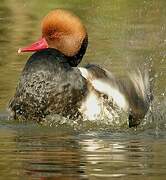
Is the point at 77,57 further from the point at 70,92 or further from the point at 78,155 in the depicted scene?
the point at 78,155

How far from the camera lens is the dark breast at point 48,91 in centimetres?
909

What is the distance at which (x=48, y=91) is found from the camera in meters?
9.11

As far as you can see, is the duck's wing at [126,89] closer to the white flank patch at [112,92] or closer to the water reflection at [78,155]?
the white flank patch at [112,92]

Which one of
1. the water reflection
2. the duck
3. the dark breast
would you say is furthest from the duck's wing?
the water reflection

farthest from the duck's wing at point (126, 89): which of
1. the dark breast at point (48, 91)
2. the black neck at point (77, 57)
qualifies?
the black neck at point (77, 57)

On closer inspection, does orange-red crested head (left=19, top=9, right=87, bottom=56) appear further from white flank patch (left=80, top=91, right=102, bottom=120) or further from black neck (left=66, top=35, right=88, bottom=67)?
white flank patch (left=80, top=91, right=102, bottom=120)

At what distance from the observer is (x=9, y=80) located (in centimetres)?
1116

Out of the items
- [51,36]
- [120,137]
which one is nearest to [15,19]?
[51,36]

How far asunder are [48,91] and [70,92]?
19 cm

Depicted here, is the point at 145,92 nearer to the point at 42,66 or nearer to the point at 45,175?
the point at 42,66

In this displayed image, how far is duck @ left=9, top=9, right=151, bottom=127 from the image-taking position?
9094 mm

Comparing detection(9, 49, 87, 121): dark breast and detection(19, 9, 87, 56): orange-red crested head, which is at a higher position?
detection(19, 9, 87, 56): orange-red crested head

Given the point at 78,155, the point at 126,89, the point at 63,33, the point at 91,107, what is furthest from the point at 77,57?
the point at 78,155

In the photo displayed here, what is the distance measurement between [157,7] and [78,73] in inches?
313
